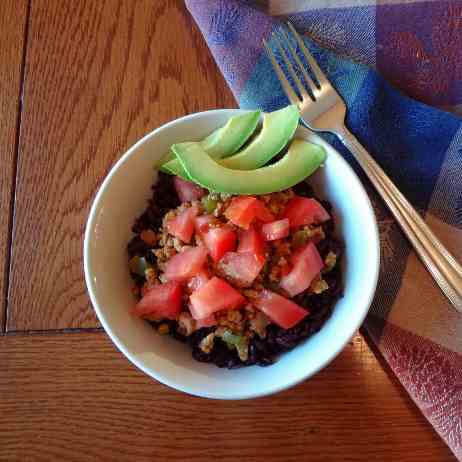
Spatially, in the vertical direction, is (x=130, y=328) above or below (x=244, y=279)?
below

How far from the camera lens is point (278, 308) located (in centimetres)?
94

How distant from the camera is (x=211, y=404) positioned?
1103 mm

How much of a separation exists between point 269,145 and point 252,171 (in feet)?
0.21

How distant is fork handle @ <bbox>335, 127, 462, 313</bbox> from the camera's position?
3.56 feet

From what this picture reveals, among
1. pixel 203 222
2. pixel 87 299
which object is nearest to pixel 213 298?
pixel 203 222

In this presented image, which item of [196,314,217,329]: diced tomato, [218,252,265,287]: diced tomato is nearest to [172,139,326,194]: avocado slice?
[218,252,265,287]: diced tomato

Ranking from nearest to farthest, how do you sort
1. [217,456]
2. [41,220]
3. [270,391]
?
Result: [270,391]
[217,456]
[41,220]

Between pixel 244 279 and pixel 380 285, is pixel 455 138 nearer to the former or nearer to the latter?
pixel 380 285

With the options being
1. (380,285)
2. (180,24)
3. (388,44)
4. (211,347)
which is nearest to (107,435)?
(211,347)

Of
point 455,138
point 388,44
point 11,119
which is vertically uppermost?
point 388,44

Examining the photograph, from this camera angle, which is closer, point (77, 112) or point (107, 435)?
point (107, 435)

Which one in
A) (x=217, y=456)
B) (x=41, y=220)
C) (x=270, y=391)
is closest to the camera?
(x=270, y=391)

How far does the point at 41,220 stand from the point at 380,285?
813 mm

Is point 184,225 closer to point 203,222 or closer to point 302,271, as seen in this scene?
point 203,222
